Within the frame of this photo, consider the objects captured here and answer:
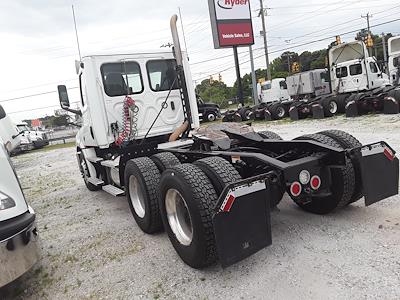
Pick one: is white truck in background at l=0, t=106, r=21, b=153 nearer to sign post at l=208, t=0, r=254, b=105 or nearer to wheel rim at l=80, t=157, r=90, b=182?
wheel rim at l=80, t=157, r=90, b=182

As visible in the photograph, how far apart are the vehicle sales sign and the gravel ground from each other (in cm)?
1963

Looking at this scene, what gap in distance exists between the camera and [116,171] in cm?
562

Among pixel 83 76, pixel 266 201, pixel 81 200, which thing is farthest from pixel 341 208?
pixel 81 200

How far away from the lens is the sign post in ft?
73.7

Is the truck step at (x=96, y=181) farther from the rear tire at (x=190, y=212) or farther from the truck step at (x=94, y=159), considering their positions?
the rear tire at (x=190, y=212)

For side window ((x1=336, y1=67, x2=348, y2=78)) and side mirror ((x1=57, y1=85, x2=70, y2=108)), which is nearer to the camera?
side mirror ((x1=57, y1=85, x2=70, y2=108))

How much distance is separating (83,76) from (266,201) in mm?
4232

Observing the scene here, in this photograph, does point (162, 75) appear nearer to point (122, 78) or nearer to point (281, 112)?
point (122, 78)

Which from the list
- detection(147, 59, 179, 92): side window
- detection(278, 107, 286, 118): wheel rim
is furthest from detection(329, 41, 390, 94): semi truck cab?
detection(147, 59, 179, 92): side window

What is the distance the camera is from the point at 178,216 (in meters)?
3.71

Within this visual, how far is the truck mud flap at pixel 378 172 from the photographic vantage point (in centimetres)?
354

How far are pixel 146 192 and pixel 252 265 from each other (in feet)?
5.25

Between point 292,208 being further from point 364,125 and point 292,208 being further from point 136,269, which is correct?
point 364,125

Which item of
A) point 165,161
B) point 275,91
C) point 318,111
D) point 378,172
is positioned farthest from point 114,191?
point 275,91
